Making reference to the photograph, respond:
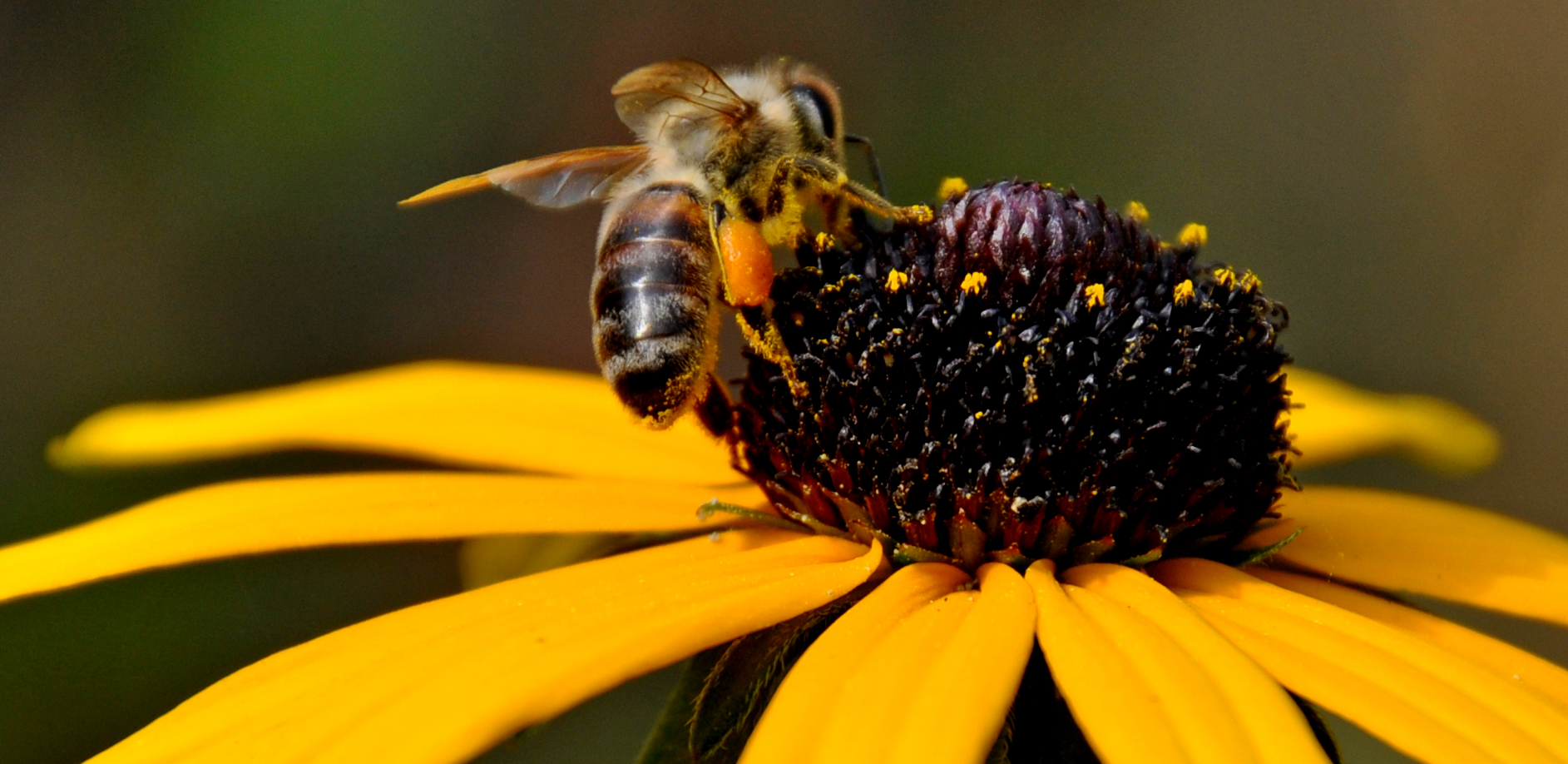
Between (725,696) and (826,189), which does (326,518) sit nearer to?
(725,696)

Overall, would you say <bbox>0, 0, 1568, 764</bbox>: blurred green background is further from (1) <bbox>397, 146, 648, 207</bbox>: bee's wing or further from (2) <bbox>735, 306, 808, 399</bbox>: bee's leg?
(2) <bbox>735, 306, 808, 399</bbox>: bee's leg

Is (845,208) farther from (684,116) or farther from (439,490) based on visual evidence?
(439,490)

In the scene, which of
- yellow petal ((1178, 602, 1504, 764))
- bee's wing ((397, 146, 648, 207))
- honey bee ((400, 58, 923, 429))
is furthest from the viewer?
bee's wing ((397, 146, 648, 207))

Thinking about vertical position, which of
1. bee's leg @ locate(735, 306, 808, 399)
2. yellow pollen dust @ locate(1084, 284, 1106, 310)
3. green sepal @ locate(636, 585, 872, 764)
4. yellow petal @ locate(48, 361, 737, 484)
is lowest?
green sepal @ locate(636, 585, 872, 764)

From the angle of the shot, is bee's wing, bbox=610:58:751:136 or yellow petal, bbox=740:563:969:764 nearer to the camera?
yellow petal, bbox=740:563:969:764

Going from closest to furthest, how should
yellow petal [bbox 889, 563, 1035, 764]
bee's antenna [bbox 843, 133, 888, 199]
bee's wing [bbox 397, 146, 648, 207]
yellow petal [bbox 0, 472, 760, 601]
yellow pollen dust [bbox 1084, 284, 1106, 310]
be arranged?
yellow petal [bbox 889, 563, 1035, 764], yellow petal [bbox 0, 472, 760, 601], yellow pollen dust [bbox 1084, 284, 1106, 310], bee's wing [bbox 397, 146, 648, 207], bee's antenna [bbox 843, 133, 888, 199]

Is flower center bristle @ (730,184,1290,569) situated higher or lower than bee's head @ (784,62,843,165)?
lower

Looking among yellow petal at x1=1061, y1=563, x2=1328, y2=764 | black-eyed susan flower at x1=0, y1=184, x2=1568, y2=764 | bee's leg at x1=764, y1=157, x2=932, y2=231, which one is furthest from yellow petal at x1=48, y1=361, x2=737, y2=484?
yellow petal at x1=1061, y1=563, x2=1328, y2=764

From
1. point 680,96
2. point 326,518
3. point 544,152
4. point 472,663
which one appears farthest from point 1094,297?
point 544,152

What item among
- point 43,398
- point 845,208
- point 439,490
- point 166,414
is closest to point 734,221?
point 845,208
